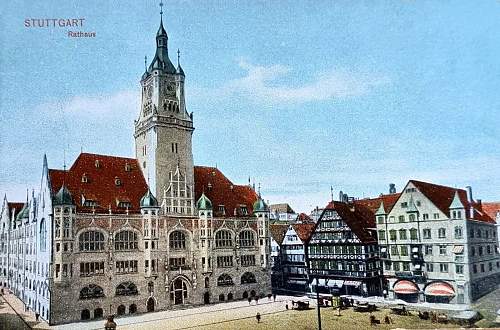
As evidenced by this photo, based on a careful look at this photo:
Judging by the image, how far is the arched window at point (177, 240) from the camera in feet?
51.2

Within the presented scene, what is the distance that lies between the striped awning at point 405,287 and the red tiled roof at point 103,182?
27.1ft

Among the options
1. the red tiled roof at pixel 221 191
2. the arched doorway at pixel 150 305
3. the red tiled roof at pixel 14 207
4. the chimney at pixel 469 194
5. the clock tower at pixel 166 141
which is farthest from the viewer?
the red tiled roof at pixel 221 191

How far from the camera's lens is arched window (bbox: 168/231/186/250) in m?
15.6

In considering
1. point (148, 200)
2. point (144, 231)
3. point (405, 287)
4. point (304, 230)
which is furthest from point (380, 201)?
point (144, 231)

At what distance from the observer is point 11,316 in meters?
11.4

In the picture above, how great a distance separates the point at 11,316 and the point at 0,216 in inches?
129

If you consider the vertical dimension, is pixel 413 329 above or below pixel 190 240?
below

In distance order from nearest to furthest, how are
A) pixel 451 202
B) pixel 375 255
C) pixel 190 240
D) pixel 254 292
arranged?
pixel 451 202
pixel 375 255
pixel 190 240
pixel 254 292

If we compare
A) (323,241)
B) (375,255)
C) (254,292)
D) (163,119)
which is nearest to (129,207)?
(163,119)

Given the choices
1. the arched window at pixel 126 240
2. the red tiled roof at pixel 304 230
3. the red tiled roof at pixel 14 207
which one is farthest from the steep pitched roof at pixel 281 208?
the red tiled roof at pixel 14 207

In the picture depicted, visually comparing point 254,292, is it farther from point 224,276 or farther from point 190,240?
point 190,240

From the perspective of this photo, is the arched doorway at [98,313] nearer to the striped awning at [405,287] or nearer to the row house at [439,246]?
the row house at [439,246]

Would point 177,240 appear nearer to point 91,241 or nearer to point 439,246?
point 91,241

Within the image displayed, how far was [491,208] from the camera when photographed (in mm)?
12633
